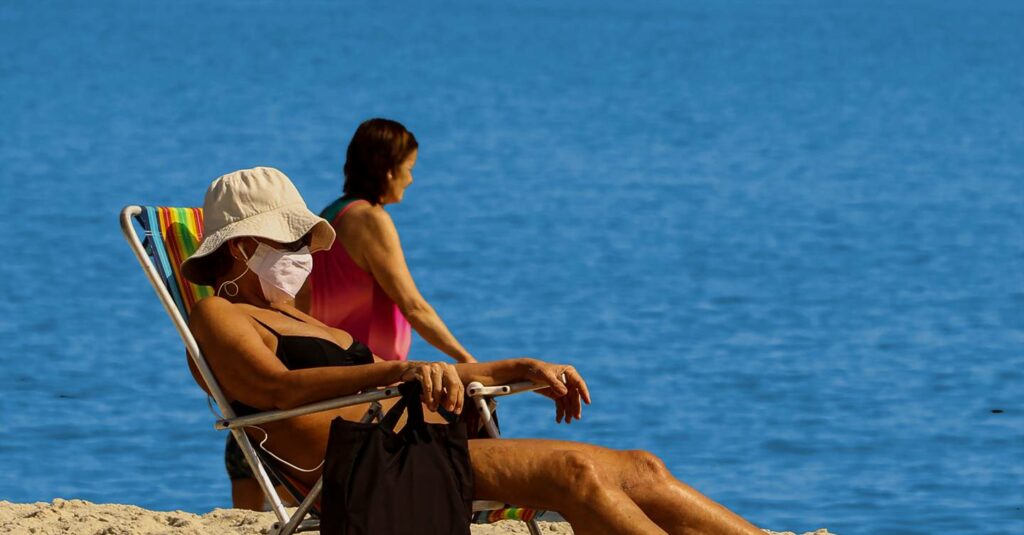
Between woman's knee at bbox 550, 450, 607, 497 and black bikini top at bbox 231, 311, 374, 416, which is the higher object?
black bikini top at bbox 231, 311, 374, 416

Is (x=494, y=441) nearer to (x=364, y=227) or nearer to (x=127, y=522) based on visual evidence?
(x=364, y=227)

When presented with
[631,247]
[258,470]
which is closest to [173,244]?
[258,470]

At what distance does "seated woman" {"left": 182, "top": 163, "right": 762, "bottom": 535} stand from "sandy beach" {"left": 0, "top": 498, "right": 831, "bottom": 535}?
49.7 inches

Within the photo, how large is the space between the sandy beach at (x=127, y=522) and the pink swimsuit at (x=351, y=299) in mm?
690

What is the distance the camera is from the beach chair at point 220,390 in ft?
13.0

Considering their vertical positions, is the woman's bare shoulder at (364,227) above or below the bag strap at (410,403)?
above

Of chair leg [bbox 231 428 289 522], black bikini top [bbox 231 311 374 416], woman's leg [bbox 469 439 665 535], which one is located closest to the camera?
woman's leg [bbox 469 439 665 535]

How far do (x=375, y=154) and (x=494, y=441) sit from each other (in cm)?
154

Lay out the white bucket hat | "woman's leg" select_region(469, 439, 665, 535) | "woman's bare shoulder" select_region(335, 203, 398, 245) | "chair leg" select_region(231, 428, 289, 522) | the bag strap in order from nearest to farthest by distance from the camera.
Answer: "woman's leg" select_region(469, 439, 665, 535)
the bag strap
"chair leg" select_region(231, 428, 289, 522)
the white bucket hat
"woman's bare shoulder" select_region(335, 203, 398, 245)

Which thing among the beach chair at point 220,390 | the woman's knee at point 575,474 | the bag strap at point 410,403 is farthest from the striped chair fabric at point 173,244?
the woman's knee at point 575,474

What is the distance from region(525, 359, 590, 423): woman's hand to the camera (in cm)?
403

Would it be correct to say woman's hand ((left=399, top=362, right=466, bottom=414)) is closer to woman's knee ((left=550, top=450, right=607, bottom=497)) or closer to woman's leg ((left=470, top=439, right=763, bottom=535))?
woman's leg ((left=470, top=439, right=763, bottom=535))

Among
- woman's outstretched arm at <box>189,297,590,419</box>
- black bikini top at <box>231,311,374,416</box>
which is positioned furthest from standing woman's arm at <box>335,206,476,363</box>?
woman's outstretched arm at <box>189,297,590,419</box>

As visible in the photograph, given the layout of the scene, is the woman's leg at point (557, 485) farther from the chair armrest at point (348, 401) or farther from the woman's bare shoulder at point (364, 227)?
the woman's bare shoulder at point (364, 227)
